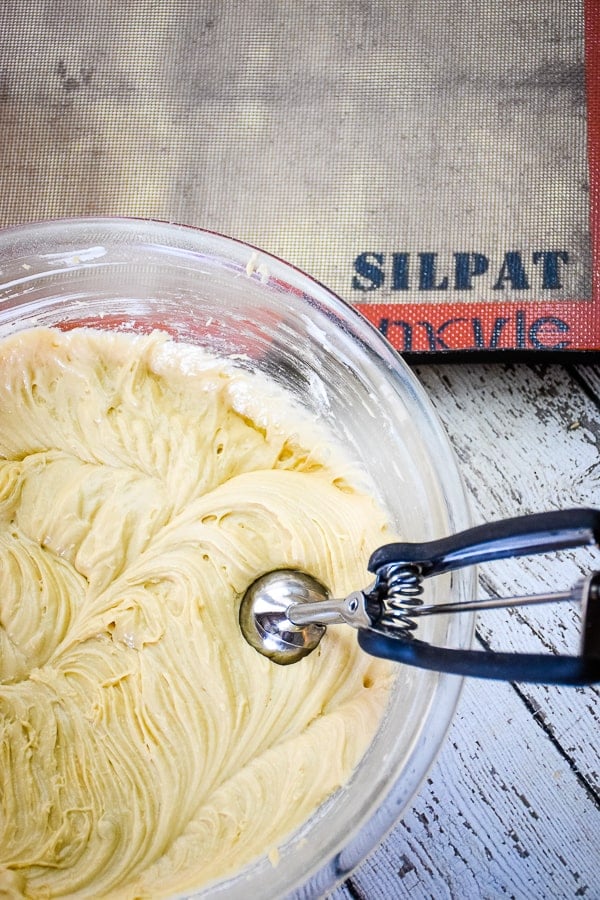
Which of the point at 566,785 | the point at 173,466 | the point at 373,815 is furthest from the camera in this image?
the point at 566,785

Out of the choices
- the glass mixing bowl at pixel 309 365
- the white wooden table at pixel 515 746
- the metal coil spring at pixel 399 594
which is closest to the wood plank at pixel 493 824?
the white wooden table at pixel 515 746

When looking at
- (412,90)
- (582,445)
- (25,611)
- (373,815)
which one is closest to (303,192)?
(412,90)

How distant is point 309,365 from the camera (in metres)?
0.78

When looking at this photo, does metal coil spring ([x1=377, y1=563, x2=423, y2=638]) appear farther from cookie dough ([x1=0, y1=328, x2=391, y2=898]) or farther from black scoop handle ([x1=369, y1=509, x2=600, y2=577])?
cookie dough ([x1=0, y1=328, x2=391, y2=898])

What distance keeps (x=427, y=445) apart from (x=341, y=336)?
127 mm

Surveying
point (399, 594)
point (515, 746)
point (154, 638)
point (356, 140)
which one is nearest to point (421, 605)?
point (399, 594)

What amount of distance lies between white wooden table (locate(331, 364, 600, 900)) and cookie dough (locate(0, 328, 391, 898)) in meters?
0.21

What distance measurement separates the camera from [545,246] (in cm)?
90

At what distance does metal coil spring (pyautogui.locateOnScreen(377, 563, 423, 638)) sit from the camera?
0.54m

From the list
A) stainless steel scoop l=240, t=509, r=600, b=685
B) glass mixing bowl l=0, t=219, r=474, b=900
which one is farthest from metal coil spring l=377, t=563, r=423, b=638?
glass mixing bowl l=0, t=219, r=474, b=900

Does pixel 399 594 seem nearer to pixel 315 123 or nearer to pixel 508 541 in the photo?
pixel 508 541

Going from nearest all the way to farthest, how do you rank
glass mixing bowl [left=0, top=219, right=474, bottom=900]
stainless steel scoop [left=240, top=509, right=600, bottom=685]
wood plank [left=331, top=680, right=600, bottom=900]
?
1. stainless steel scoop [left=240, top=509, right=600, bottom=685]
2. glass mixing bowl [left=0, top=219, right=474, bottom=900]
3. wood plank [left=331, top=680, right=600, bottom=900]

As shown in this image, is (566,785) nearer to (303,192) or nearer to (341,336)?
(341,336)

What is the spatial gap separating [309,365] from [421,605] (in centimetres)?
30
